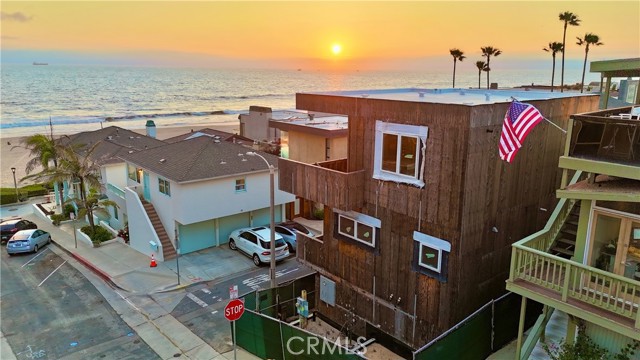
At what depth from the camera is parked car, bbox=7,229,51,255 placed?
24844mm

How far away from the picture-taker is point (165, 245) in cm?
2394

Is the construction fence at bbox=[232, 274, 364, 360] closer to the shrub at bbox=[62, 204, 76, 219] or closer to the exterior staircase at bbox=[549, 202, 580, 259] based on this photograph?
the exterior staircase at bbox=[549, 202, 580, 259]

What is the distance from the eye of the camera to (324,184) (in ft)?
50.1

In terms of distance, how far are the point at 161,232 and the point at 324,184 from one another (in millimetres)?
13098

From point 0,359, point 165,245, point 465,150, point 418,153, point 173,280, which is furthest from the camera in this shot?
point 165,245

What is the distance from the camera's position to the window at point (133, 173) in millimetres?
27900

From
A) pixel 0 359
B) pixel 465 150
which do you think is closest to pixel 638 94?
pixel 465 150

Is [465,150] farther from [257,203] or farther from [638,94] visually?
[257,203]

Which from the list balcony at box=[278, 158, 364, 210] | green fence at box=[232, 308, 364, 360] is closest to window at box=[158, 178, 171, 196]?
balcony at box=[278, 158, 364, 210]

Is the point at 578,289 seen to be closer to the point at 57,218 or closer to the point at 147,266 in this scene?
Answer: the point at 147,266

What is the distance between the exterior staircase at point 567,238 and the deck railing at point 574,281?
497 millimetres

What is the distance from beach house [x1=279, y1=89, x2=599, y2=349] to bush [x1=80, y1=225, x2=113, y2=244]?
51.1ft

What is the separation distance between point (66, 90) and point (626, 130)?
556 ft

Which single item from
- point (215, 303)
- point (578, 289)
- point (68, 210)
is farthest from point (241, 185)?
point (578, 289)
